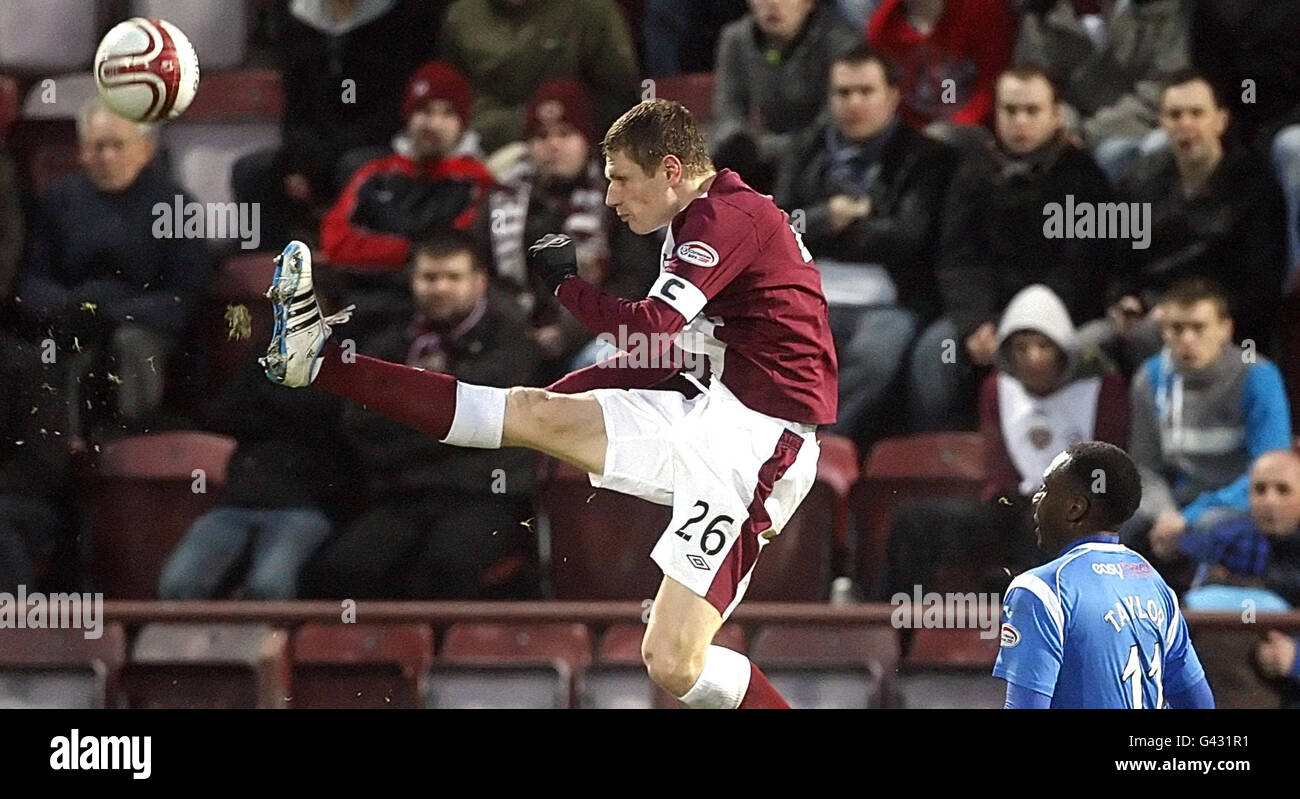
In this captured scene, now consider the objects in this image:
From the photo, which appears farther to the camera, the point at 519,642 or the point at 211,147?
the point at 211,147

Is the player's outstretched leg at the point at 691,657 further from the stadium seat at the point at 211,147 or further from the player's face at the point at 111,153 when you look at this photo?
the stadium seat at the point at 211,147

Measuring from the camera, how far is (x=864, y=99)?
784cm

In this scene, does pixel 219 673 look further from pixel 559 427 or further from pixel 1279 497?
pixel 1279 497

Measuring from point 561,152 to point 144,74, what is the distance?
7.25ft

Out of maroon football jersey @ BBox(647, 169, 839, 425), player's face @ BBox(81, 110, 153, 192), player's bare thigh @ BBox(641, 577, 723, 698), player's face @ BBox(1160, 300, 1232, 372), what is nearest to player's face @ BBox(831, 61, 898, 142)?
player's face @ BBox(1160, 300, 1232, 372)

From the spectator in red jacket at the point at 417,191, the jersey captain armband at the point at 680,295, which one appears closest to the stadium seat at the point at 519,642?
the spectator in red jacket at the point at 417,191

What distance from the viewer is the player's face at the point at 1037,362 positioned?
7512 millimetres

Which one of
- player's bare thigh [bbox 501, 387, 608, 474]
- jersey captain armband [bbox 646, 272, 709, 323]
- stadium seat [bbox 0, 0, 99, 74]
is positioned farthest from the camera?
stadium seat [bbox 0, 0, 99, 74]

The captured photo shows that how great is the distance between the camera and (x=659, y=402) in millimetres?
5516

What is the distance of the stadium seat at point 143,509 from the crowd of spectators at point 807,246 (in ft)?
0.41

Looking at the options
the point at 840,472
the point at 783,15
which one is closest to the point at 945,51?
the point at 783,15

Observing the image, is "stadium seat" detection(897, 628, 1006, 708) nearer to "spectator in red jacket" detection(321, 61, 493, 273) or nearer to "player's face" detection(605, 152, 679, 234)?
"player's face" detection(605, 152, 679, 234)

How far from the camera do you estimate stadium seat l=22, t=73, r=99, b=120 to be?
29.2ft

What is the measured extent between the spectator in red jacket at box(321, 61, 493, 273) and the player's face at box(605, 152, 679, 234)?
8.99 feet
